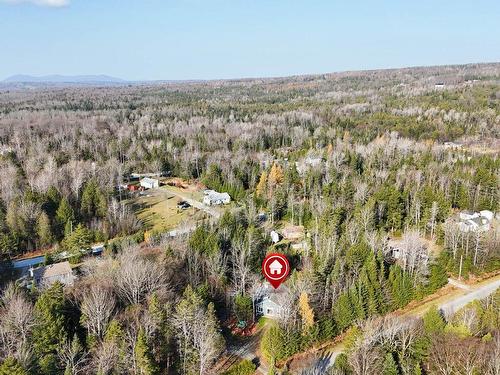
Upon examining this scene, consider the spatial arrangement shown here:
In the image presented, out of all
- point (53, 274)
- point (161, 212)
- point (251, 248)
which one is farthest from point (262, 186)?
point (53, 274)

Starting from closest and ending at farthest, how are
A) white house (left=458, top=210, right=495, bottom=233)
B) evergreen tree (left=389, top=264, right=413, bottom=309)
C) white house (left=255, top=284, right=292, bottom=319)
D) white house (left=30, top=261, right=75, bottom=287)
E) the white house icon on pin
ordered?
the white house icon on pin
white house (left=255, top=284, right=292, bottom=319)
evergreen tree (left=389, top=264, right=413, bottom=309)
white house (left=30, top=261, right=75, bottom=287)
white house (left=458, top=210, right=495, bottom=233)

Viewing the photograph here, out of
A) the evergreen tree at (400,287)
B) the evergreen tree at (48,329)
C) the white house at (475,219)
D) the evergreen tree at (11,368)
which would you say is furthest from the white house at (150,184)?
the evergreen tree at (11,368)

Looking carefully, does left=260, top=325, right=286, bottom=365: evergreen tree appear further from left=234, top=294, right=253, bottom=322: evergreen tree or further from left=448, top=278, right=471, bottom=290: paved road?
left=448, top=278, right=471, bottom=290: paved road

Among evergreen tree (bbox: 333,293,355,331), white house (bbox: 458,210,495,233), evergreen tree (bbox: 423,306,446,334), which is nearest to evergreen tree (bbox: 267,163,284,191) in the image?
white house (bbox: 458,210,495,233)

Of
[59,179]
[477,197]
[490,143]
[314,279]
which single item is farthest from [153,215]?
[490,143]

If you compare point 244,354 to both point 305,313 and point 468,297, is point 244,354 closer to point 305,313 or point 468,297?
point 305,313

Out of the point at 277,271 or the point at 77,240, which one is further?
the point at 77,240
